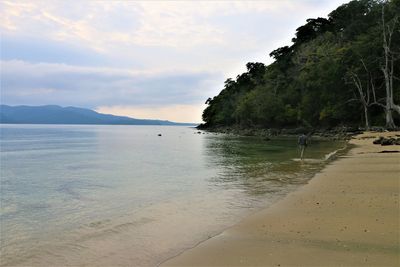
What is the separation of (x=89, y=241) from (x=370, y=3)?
218 ft

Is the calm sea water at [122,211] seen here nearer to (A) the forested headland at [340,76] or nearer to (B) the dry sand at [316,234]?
(B) the dry sand at [316,234]

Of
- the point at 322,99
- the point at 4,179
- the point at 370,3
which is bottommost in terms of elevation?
the point at 4,179

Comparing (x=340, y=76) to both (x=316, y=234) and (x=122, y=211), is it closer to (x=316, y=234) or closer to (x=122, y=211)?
(x=122, y=211)

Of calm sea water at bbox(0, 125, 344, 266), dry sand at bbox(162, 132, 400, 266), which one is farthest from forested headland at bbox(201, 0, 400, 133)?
dry sand at bbox(162, 132, 400, 266)

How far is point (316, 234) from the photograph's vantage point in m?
7.16

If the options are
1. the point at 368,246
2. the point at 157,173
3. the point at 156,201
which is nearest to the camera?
the point at 368,246

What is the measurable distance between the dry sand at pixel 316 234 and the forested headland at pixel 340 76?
1528 inches

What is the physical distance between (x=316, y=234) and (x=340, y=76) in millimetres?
53747

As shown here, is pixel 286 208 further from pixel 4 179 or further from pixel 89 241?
pixel 4 179

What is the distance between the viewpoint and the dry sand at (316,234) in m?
5.82

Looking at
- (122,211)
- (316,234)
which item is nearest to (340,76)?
(122,211)

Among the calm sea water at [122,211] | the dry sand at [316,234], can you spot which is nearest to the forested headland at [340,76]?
the calm sea water at [122,211]

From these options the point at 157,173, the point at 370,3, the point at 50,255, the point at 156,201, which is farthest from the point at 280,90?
the point at 50,255

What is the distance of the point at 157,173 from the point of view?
20.6 meters
